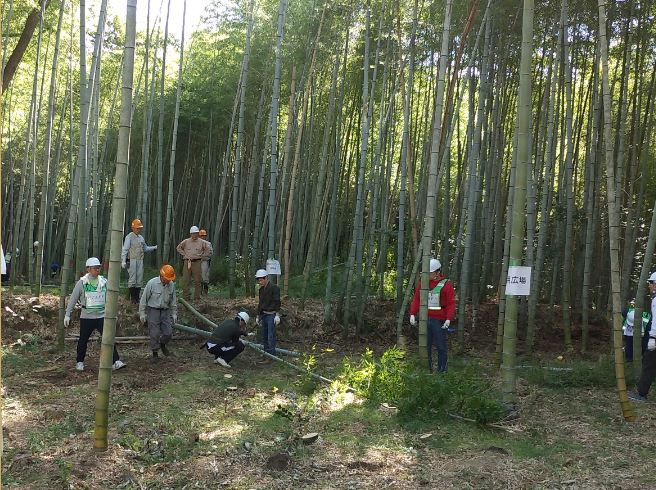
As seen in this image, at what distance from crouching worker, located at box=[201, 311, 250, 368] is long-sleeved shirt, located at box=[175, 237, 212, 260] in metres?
2.82

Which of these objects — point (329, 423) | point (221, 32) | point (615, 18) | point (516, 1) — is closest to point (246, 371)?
point (329, 423)

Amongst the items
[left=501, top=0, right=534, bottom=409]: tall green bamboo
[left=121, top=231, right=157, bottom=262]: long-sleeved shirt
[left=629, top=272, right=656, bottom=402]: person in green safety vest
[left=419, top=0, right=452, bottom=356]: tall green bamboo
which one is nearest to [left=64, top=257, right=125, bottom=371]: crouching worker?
[left=121, top=231, right=157, bottom=262]: long-sleeved shirt

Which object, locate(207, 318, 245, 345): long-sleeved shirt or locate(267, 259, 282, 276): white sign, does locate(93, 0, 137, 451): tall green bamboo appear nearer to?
locate(207, 318, 245, 345): long-sleeved shirt

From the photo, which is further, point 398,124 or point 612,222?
point 398,124

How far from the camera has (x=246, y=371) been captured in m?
6.44

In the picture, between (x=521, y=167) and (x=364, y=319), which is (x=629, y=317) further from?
(x=521, y=167)

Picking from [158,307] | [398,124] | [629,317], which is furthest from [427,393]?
[398,124]

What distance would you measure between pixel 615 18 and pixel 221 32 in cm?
678

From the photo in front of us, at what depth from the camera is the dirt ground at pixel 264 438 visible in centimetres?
361

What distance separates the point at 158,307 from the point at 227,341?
2.68 feet

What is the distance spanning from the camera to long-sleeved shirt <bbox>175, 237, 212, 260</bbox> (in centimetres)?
920

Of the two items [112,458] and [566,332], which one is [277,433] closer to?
[112,458]

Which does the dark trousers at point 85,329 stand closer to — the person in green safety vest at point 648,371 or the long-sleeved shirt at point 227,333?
the long-sleeved shirt at point 227,333

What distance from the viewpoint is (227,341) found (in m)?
6.54
